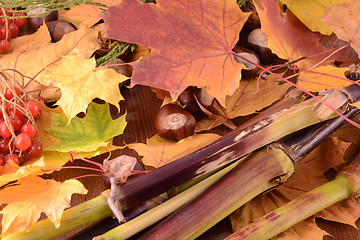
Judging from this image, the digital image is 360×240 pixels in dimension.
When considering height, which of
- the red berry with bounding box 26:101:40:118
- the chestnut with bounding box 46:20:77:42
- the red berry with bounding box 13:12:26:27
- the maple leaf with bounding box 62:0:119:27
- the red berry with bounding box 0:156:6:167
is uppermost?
the maple leaf with bounding box 62:0:119:27

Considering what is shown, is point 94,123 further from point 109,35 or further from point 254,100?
point 254,100

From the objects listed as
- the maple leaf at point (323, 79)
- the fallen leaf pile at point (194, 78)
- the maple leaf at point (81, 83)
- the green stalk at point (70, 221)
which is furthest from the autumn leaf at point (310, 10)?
the green stalk at point (70, 221)

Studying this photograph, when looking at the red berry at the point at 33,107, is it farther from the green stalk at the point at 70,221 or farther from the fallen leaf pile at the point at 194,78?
the green stalk at the point at 70,221

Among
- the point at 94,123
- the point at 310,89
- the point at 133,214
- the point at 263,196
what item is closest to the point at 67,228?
the point at 133,214

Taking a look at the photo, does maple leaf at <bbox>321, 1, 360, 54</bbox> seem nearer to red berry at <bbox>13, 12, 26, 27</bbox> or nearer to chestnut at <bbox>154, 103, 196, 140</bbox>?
chestnut at <bbox>154, 103, 196, 140</bbox>

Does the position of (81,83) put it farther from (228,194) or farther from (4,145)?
(228,194)

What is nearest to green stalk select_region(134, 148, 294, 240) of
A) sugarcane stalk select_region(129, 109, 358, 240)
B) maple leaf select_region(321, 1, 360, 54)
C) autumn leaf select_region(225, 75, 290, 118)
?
sugarcane stalk select_region(129, 109, 358, 240)
